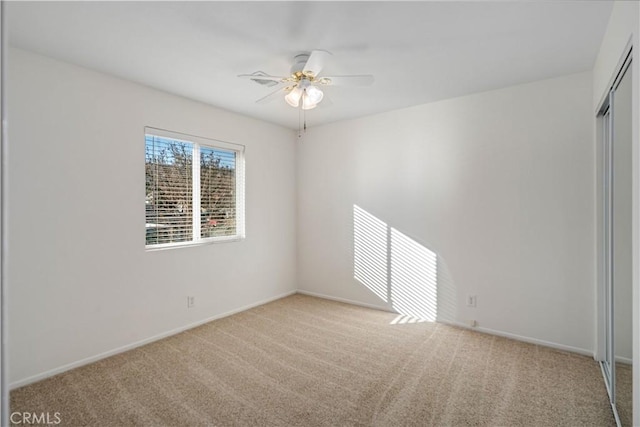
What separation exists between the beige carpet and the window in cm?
116

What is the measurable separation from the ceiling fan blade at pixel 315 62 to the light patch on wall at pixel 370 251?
7.52 ft

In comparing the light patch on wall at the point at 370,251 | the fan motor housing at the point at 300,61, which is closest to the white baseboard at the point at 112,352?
the light patch on wall at the point at 370,251

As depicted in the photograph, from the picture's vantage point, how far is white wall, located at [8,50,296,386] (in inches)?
94.7

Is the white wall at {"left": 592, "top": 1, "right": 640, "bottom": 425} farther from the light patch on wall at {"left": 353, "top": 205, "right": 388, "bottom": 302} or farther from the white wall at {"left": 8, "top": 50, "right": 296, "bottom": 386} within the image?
the white wall at {"left": 8, "top": 50, "right": 296, "bottom": 386}

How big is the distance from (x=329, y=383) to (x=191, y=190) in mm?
2610

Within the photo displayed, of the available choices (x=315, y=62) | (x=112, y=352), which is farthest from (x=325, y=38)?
(x=112, y=352)

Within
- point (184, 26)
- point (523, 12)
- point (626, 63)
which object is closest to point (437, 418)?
point (626, 63)

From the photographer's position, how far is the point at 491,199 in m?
3.34

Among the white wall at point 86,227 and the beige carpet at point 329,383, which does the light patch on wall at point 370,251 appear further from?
the white wall at point 86,227

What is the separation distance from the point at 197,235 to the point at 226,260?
1.65 ft

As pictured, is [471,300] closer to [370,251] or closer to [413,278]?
[413,278]

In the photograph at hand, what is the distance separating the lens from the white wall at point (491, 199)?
291 centimetres

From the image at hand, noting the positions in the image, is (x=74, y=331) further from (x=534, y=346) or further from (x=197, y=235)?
(x=534, y=346)

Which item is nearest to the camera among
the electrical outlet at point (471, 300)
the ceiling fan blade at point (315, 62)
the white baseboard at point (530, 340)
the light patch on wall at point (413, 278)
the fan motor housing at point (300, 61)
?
the ceiling fan blade at point (315, 62)
